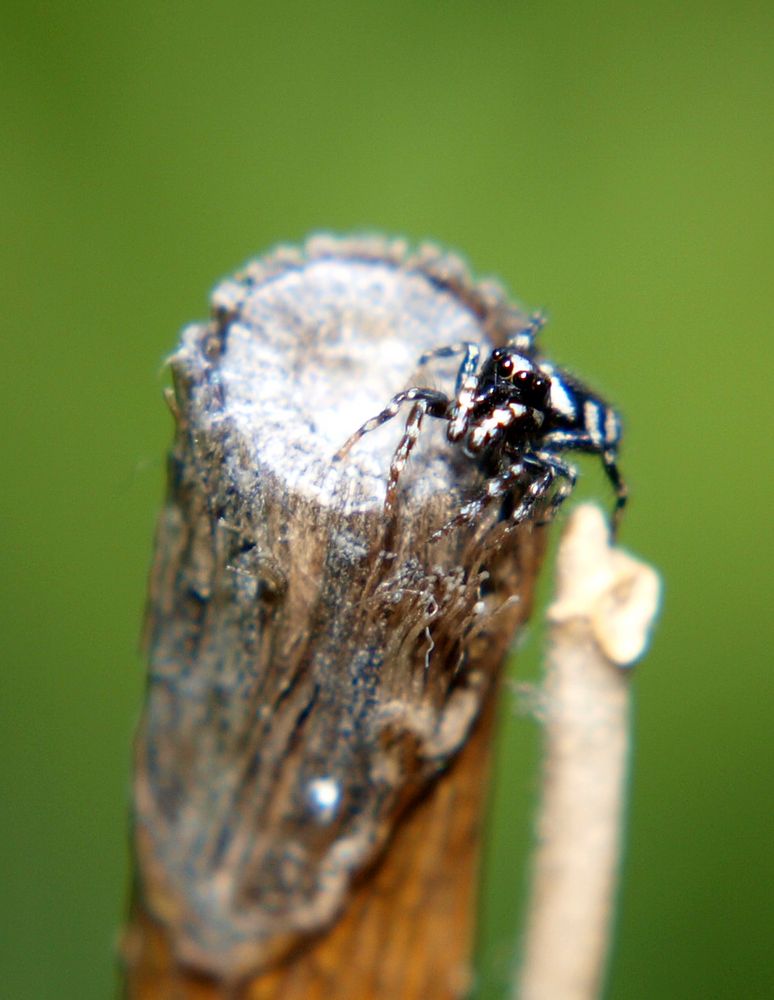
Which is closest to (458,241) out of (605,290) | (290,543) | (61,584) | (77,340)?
(605,290)

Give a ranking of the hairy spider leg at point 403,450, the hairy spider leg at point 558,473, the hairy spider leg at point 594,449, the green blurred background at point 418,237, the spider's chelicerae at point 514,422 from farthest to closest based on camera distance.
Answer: the green blurred background at point 418,237 < the hairy spider leg at point 594,449 < the hairy spider leg at point 558,473 < the spider's chelicerae at point 514,422 < the hairy spider leg at point 403,450

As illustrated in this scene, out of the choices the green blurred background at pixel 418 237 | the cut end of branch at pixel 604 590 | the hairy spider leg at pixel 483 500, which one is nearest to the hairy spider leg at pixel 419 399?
the hairy spider leg at pixel 483 500

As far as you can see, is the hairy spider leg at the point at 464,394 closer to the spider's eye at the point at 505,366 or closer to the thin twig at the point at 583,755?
the spider's eye at the point at 505,366

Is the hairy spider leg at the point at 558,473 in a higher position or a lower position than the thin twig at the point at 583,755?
higher

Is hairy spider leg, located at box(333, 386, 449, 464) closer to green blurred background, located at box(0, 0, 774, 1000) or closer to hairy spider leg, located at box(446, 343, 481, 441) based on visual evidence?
hairy spider leg, located at box(446, 343, 481, 441)

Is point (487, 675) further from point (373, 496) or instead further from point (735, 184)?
point (735, 184)

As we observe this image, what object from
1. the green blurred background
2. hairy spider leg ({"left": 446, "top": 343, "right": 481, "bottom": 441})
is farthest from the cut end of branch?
the green blurred background

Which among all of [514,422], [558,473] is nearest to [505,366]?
[514,422]
